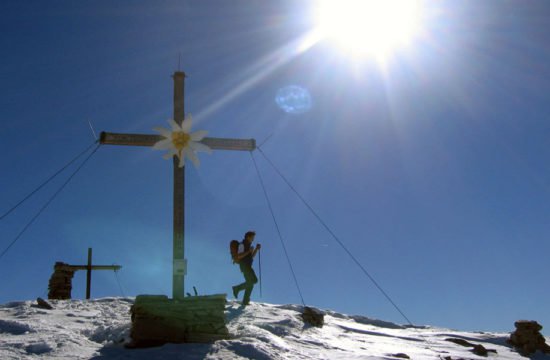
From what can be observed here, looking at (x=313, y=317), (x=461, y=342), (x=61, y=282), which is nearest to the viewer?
(x=313, y=317)

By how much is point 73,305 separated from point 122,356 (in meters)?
4.68

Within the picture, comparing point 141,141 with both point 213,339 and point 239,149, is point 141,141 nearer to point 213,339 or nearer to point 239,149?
point 239,149

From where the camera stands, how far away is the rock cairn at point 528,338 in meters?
10.3

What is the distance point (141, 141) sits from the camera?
8.50 m

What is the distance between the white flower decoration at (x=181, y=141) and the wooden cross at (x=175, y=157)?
20 centimetres

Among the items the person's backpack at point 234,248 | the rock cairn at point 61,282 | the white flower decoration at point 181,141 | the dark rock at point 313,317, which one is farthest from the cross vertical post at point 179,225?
the rock cairn at point 61,282

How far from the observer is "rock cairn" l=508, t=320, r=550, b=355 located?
1032 centimetres

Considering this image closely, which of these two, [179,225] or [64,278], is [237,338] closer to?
[179,225]

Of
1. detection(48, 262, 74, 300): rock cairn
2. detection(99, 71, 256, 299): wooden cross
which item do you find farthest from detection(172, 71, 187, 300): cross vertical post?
detection(48, 262, 74, 300): rock cairn

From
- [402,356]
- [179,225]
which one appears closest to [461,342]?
[402,356]

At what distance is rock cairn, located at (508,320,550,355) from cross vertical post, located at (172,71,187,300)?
7.27 metres

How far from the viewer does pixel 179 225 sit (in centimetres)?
796

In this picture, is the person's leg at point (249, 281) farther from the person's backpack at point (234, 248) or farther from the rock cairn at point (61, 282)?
the rock cairn at point (61, 282)

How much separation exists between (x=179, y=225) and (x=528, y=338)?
7841mm
